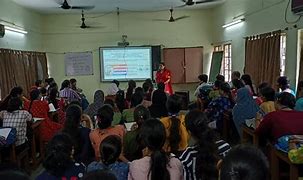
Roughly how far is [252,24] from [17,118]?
17.5 ft

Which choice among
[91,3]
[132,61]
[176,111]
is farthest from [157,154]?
[132,61]

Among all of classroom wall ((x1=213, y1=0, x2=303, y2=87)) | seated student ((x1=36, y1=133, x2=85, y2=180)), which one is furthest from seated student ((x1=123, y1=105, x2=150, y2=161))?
classroom wall ((x1=213, y1=0, x2=303, y2=87))

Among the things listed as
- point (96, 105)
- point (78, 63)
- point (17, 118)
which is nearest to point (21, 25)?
point (78, 63)

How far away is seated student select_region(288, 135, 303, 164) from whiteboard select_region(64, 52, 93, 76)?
884cm

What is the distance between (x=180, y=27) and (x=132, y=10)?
5.48 ft

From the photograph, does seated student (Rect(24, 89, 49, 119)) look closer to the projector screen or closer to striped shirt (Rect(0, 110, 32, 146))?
striped shirt (Rect(0, 110, 32, 146))

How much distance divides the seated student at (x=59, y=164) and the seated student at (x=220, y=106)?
3.95 metres

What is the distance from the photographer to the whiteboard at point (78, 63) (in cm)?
1101

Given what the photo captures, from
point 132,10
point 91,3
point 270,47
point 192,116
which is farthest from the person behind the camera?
point 132,10

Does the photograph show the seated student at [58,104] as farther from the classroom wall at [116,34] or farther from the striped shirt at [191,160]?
the classroom wall at [116,34]

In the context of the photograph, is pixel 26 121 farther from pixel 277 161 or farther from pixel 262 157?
pixel 262 157

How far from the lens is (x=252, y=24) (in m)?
7.47

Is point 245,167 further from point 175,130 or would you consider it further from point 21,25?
point 21,25

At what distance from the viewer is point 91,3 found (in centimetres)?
898
